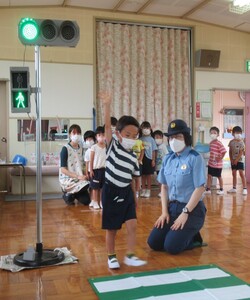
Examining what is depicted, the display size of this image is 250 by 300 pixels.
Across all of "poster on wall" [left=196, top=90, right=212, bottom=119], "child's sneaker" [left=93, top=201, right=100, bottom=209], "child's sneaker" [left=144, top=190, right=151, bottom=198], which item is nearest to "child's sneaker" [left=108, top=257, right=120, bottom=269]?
"child's sneaker" [left=93, top=201, right=100, bottom=209]

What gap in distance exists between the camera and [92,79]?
22.9ft

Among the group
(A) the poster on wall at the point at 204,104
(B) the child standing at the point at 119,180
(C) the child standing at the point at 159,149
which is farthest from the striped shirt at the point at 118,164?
(A) the poster on wall at the point at 204,104

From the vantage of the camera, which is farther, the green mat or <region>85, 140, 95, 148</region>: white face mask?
<region>85, 140, 95, 148</region>: white face mask

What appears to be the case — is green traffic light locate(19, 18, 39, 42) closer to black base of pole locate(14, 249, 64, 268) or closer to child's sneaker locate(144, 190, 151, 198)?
black base of pole locate(14, 249, 64, 268)

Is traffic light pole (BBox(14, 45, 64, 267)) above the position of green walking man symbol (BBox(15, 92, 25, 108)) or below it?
below

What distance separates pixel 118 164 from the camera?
2.80 metres

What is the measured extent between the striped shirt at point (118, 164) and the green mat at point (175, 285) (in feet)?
2.23

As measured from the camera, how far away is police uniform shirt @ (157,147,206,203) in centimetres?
311

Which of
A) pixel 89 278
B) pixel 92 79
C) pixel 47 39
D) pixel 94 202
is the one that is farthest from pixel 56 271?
pixel 92 79

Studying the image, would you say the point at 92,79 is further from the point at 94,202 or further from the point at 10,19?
the point at 94,202

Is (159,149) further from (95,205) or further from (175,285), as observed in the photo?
(175,285)

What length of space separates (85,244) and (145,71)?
15.4 feet

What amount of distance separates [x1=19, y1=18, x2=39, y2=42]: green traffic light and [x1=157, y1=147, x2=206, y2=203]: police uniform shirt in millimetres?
1525

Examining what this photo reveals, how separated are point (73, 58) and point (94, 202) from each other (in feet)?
9.36
